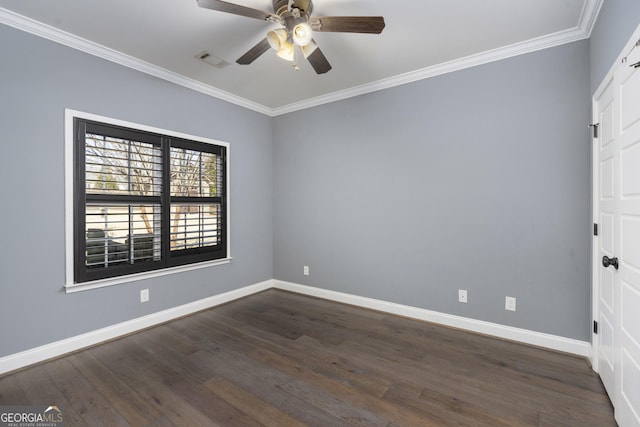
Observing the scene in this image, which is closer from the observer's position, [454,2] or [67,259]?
[454,2]

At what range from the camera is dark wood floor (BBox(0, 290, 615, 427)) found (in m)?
1.77

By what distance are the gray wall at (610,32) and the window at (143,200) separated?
3.71 meters

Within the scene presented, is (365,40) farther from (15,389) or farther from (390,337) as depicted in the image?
(15,389)

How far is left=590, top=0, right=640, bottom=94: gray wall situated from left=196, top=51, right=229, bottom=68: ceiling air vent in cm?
306

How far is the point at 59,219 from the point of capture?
248 centimetres

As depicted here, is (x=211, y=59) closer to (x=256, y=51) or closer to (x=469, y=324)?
(x=256, y=51)

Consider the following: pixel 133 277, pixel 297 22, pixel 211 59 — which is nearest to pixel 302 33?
pixel 297 22

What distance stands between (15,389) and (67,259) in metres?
0.98

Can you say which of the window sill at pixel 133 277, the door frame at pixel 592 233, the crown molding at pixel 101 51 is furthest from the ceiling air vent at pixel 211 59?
the door frame at pixel 592 233

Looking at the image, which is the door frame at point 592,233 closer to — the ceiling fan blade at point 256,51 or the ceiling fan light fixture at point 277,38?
the ceiling fan light fixture at point 277,38

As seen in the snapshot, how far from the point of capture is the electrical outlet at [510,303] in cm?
272

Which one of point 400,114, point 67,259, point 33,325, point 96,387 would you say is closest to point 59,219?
point 67,259

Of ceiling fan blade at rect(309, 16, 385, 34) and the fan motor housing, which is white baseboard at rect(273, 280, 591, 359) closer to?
ceiling fan blade at rect(309, 16, 385, 34)

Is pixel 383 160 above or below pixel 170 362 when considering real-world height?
above
